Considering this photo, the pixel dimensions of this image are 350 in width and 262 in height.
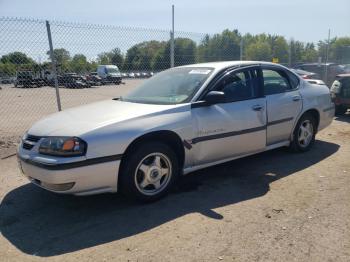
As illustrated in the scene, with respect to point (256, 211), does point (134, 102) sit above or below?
above

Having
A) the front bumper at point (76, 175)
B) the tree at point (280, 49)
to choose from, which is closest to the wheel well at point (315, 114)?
the front bumper at point (76, 175)

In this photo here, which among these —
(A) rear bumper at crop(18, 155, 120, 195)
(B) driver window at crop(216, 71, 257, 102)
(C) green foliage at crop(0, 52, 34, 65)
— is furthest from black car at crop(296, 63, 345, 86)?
(A) rear bumper at crop(18, 155, 120, 195)

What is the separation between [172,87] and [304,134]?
256 centimetres

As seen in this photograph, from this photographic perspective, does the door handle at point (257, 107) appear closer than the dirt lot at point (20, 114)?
Yes

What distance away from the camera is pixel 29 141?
3.95m

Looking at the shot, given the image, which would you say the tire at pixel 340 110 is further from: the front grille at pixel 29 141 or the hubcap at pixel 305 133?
the front grille at pixel 29 141

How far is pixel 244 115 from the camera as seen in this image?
15.7ft

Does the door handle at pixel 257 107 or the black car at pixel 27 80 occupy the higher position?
the black car at pixel 27 80

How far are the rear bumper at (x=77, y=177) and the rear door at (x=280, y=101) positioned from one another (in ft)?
8.28

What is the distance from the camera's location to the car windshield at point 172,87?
178 inches

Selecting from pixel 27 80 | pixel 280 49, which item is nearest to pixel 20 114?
pixel 27 80

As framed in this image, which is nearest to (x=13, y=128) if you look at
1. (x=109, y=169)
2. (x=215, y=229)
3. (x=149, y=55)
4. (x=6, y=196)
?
(x=149, y=55)

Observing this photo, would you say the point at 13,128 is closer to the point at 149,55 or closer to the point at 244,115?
the point at 149,55

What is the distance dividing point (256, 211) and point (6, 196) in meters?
3.02
